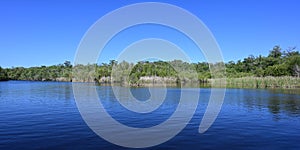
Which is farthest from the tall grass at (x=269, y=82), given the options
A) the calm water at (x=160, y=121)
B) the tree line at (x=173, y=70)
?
the calm water at (x=160, y=121)

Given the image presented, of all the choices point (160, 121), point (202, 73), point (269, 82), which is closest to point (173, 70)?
point (202, 73)

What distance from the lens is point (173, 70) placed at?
91.2 m

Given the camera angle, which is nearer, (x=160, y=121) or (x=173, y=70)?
(x=160, y=121)

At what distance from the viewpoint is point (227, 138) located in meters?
15.4

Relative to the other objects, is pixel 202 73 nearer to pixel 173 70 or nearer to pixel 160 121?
pixel 173 70

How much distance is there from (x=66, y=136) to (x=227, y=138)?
8.56 m

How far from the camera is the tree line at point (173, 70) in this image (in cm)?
8300

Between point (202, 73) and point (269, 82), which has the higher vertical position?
point (202, 73)

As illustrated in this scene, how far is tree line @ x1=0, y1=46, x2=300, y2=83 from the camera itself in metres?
83.0

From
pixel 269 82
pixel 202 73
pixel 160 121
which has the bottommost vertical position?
pixel 160 121

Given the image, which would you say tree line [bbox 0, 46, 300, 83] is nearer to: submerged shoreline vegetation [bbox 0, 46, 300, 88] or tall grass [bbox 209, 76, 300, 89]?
submerged shoreline vegetation [bbox 0, 46, 300, 88]

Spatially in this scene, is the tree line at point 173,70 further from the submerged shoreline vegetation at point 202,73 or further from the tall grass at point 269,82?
the tall grass at point 269,82

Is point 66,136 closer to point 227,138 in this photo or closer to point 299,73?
point 227,138

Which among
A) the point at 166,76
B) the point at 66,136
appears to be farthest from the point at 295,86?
the point at 66,136
